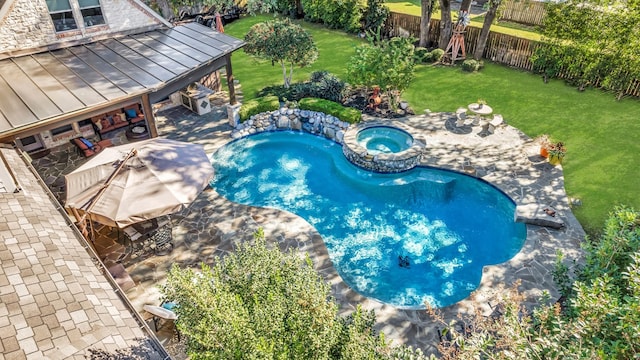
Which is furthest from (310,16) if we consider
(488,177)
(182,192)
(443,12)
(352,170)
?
(182,192)

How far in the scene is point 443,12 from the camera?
27.9 meters

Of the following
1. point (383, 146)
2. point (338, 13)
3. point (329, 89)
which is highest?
point (338, 13)

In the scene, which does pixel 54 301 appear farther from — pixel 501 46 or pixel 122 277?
pixel 501 46

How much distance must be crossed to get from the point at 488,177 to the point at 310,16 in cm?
2505

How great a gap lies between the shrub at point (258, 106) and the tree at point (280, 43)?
93.4 inches

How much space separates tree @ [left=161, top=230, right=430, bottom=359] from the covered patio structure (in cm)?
1034

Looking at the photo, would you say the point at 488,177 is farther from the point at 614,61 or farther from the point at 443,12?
the point at 443,12

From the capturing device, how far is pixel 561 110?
22.5 m

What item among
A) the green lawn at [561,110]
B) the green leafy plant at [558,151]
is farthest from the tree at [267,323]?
the green leafy plant at [558,151]

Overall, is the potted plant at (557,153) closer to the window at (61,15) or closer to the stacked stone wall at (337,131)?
the stacked stone wall at (337,131)

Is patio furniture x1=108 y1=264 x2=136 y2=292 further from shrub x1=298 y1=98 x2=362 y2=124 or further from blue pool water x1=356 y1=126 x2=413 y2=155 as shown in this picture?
shrub x1=298 y1=98 x2=362 y2=124

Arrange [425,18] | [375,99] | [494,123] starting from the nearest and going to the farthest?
[494,123] → [375,99] → [425,18]

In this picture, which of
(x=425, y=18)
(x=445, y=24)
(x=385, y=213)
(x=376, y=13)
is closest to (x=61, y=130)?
(x=385, y=213)

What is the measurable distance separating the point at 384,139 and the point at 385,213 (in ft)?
17.8
